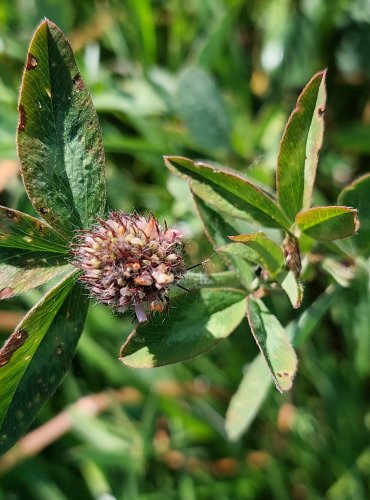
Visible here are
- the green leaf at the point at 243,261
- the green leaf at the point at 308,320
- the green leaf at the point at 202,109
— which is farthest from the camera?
the green leaf at the point at 202,109

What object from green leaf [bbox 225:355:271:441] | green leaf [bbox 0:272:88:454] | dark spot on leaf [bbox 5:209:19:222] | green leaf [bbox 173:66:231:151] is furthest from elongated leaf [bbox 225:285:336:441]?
green leaf [bbox 173:66:231:151]

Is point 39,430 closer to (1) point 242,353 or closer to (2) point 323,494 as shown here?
(1) point 242,353

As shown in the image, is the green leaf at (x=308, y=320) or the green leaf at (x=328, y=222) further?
the green leaf at (x=308, y=320)

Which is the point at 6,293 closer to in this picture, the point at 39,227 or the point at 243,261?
the point at 39,227

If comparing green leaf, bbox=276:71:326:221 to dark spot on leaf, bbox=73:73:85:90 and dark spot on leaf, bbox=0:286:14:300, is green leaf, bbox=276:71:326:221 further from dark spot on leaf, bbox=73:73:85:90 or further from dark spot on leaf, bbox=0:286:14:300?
dark spot on leaf, bbox=0:286:14:300

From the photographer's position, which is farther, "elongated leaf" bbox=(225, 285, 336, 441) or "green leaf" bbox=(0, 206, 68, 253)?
"elongated leaf" bbox=(225, 285, 336, 441)

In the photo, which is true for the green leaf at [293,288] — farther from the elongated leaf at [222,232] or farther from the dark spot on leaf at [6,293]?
the dark spot on leaf at [6,293]

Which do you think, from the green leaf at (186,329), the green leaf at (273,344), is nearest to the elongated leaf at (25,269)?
the green leaf at (186,329)
